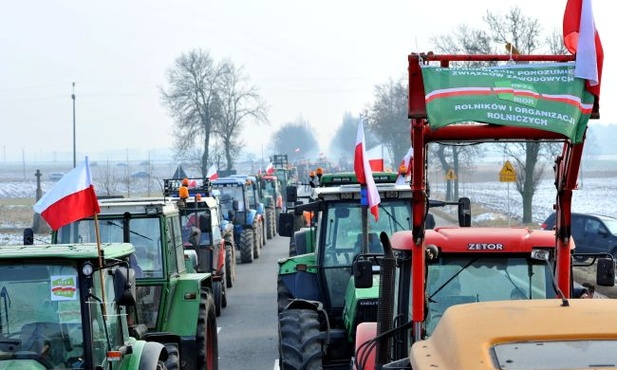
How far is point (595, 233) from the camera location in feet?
94.3

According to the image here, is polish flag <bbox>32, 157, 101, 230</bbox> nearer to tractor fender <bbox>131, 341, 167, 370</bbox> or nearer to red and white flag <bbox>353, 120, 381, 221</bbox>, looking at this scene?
tractor fender <bbox>131, 341, 167, 370</bbox>

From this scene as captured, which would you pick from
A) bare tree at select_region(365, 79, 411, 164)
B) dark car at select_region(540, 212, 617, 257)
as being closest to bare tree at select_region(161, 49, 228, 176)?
bare tree at select_region(365, 79, 411, 164)

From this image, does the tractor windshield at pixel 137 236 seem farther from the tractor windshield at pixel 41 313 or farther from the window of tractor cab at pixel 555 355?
the window of tractor cab at pixel 555 355

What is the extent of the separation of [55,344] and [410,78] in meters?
3.19

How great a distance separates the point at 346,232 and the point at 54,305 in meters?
5.68

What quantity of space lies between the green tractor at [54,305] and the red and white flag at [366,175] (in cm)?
378

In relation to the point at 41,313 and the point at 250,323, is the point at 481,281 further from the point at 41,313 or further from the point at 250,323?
the point at 250,323

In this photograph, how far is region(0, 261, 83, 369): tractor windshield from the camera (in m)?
7.68

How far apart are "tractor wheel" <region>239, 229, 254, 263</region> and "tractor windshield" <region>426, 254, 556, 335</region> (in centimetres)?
2402

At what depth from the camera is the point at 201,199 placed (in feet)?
68.1

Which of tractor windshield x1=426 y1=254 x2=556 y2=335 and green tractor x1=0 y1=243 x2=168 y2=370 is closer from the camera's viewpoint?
tractor windshield x1=426 y1=254 x2=556 y2=335

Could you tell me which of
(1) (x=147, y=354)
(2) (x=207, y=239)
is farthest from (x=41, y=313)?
(2) (x=207, y=239)

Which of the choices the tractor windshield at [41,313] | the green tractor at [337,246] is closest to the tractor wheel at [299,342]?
the green tractor at [337,246]

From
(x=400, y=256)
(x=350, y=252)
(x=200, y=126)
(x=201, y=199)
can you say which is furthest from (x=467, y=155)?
(x=400, y=256)
